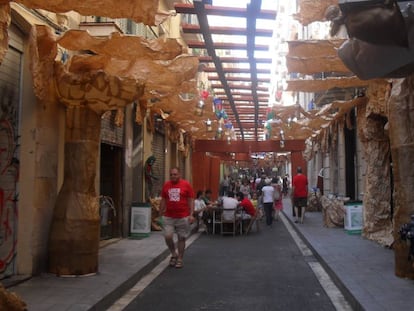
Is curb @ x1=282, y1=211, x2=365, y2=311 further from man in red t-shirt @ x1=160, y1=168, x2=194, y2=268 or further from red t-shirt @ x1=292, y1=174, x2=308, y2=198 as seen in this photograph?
red t-shirt @ x1=292, y1=174, x2=308, y2=198

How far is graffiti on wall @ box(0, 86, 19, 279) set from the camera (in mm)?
6715

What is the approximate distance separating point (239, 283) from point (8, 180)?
3.73 metres

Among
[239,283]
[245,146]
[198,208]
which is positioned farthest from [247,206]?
[245,146]

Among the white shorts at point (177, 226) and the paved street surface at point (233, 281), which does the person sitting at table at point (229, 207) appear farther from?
the white shorts at point (177, 226)

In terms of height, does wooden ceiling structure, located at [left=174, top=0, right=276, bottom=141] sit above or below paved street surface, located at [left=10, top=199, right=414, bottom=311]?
above

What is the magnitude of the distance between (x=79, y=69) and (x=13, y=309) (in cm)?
428

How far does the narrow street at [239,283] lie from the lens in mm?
6098

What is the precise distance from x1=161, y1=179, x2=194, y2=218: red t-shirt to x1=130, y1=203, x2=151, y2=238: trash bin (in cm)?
336

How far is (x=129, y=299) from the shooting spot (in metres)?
6.43

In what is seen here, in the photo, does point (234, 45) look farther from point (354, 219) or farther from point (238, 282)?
point (238, 282)

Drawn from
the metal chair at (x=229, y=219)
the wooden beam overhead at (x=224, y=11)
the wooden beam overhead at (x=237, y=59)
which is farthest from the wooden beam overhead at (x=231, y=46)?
the metal chair at (x=229, y=219)

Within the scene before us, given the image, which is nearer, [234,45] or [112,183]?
[234,45]

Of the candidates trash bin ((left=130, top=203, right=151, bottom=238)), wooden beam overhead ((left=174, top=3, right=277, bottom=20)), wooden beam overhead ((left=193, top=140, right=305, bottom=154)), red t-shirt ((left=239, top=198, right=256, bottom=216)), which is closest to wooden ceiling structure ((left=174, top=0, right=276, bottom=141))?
wooden beam overhead ((left=174, top=3, right=277, bottom=20))

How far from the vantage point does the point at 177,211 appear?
338 inches
